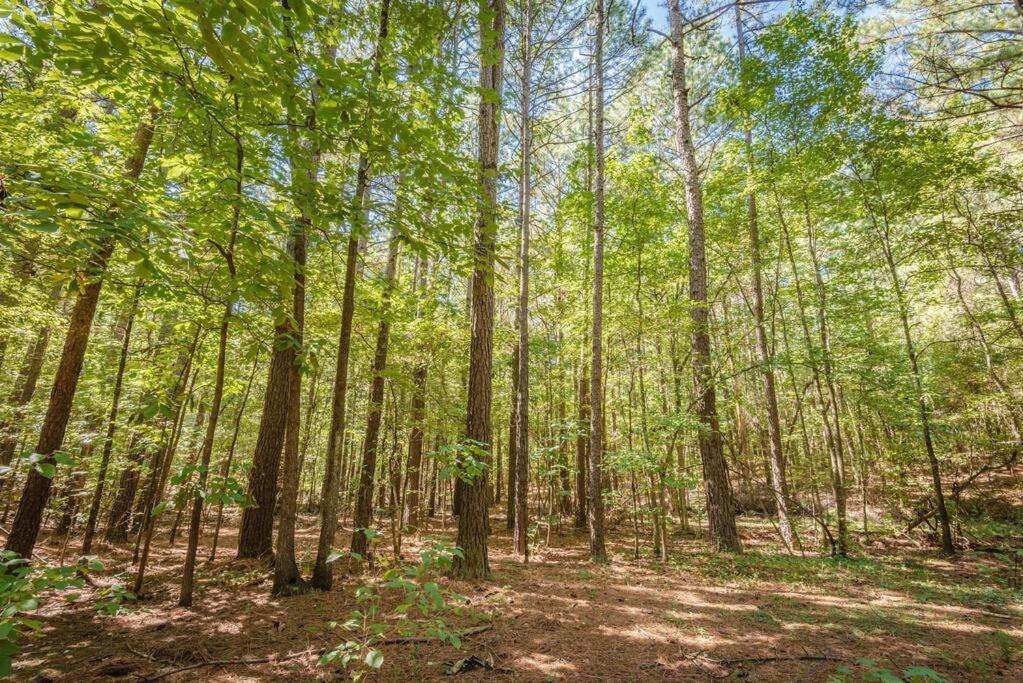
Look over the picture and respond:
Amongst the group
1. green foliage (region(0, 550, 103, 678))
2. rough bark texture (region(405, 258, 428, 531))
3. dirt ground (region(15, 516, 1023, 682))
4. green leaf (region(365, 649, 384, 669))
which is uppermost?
rough bark texture (region(405, 258, 428, 531))

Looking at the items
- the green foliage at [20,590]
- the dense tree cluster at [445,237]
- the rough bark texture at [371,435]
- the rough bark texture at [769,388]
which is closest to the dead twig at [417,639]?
the dense tree cluster at [445,237]

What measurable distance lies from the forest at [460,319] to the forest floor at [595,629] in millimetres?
63

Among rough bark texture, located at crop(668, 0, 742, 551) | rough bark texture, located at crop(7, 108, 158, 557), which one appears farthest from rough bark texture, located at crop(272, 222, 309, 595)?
rough bark texture, located at crop(668, 0, 742, 551)

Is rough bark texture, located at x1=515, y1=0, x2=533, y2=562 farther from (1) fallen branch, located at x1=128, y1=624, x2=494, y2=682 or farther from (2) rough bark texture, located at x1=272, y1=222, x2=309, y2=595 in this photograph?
(1) fallen branch, located at x1=128, y1=624, x2=494, y2=682

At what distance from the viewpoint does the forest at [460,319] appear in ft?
9.55

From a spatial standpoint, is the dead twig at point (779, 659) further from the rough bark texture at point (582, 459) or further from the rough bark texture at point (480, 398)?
the rough bark texture at point (582, 459)

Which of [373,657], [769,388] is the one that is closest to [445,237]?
[373,657]

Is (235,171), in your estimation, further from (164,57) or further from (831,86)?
(831,86)

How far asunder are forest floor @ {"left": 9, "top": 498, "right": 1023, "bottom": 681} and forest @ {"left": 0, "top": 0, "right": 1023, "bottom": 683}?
6cm

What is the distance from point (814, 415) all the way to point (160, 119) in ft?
81.5

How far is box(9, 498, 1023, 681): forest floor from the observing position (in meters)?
3.68

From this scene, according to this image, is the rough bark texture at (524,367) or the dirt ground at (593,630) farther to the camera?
the rough bark texture at (524,367)

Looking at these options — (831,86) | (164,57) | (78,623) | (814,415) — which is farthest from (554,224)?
(814,415)

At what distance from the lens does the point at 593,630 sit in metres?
4.71
